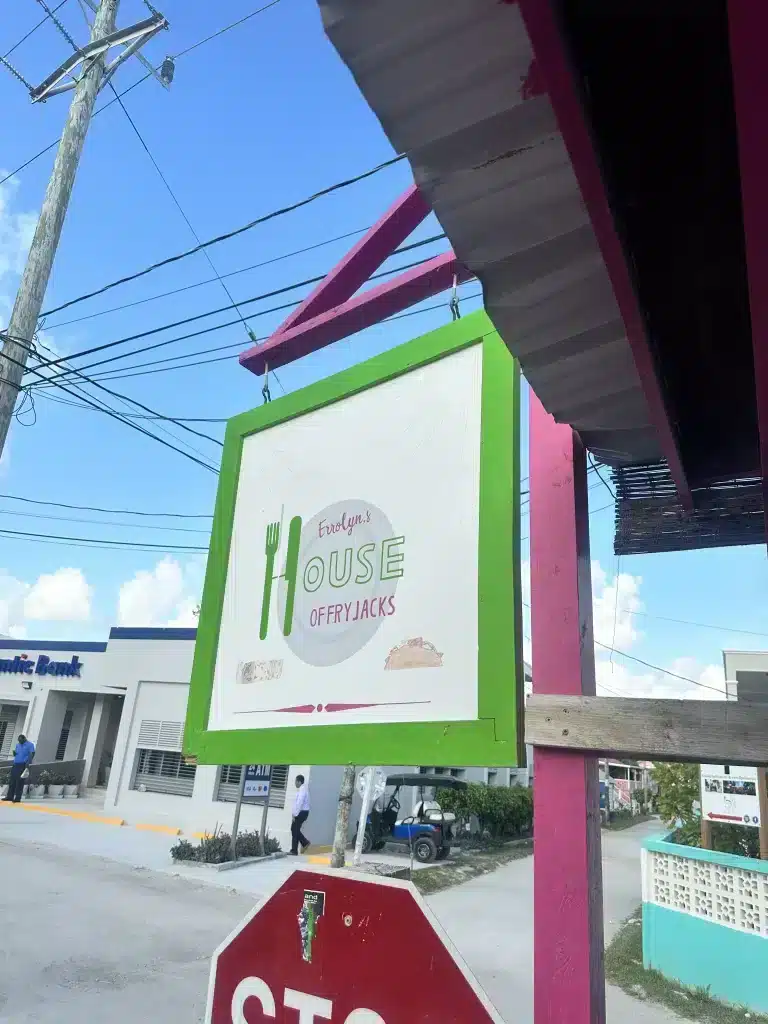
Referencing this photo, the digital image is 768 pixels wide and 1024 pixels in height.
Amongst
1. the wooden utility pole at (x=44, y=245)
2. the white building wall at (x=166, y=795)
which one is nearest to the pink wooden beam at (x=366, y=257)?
the wooden utility pole at (x=44, y=245)

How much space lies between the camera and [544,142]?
1.57m

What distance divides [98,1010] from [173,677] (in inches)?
536

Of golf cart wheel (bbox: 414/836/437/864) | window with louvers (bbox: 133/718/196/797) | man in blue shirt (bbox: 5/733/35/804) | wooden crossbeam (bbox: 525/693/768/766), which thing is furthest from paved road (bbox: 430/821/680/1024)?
man in blue shirt (bbox: 5/733/35/804)

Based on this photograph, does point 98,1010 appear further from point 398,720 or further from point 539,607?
point 539,607

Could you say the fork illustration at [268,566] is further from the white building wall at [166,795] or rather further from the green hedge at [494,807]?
the green hedge at [494,807]

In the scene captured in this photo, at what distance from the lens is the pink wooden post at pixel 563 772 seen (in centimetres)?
223

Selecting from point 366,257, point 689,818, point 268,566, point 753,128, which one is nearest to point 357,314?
point 366,257

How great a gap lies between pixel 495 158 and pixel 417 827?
47.6ft

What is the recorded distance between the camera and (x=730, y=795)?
781cm

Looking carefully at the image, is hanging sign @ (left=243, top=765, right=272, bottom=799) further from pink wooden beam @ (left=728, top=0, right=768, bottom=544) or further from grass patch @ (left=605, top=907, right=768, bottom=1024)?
pink wooden beam @ (left=728, top=0, right=768, bottom=544)

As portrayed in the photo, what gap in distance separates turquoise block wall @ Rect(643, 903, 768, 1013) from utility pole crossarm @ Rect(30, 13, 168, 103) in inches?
→ 440

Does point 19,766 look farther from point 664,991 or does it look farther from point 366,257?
point 366,257

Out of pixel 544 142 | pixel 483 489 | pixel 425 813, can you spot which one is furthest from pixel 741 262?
pixel 425 813

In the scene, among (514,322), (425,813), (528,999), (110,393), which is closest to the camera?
(514,322)
